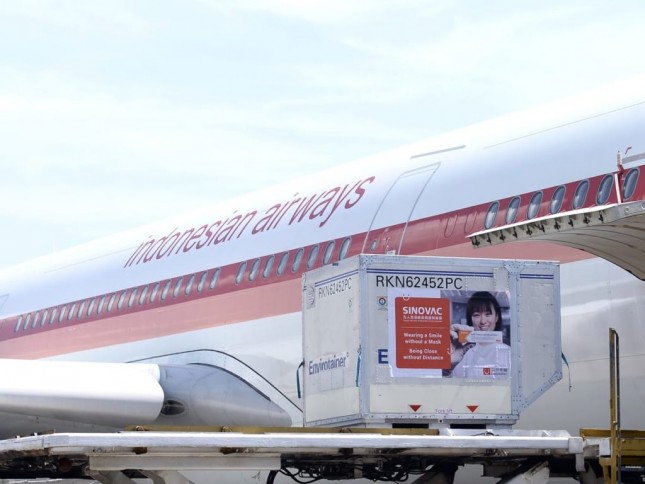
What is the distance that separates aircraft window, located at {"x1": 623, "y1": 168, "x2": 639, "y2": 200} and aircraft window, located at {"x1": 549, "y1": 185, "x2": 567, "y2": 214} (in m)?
0.70

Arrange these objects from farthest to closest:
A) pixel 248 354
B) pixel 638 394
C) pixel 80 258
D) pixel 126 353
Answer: pixel 80 258, pixel 126 353, pixel 248 354, pixel 638 394

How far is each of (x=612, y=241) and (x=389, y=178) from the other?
5.56 metres

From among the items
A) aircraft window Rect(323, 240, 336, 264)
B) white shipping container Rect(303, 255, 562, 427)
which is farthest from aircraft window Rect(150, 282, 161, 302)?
white shipping container Rect(303, 255, 562, 427)

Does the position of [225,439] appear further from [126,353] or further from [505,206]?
[126,353]

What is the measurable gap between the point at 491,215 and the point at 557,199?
0.86m

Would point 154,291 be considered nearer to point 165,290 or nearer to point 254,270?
point 165,290

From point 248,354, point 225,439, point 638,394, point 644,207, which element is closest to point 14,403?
point 248,354

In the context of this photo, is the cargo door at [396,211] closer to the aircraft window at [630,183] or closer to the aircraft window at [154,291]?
the aircraft window at [630,183]

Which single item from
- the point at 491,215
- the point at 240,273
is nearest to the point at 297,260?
the point at 240,273

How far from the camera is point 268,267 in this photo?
49.5 ft

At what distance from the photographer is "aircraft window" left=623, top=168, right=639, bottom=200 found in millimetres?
10062

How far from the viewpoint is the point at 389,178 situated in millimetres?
13703

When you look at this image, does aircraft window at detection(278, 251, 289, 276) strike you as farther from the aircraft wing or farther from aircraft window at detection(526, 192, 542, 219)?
aircraft window at detection(526, 192, 542, 219)

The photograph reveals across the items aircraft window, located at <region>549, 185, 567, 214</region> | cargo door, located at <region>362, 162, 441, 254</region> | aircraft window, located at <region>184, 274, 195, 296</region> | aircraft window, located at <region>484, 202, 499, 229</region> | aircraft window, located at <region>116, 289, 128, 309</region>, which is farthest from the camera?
aircraft window, located at <region>116, 289, 128, 309</region>
